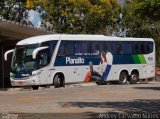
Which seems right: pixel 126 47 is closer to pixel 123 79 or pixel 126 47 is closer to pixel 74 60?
pixel 123 79

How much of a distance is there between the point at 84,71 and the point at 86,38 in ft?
7.00

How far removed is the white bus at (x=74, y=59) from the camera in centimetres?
2994

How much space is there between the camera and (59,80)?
103 feet

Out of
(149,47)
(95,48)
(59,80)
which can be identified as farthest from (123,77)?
(59,80)

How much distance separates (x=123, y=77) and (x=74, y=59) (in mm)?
4860

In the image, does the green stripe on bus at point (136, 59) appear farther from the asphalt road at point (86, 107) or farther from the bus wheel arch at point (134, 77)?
the asphalt road at point (86, 107)

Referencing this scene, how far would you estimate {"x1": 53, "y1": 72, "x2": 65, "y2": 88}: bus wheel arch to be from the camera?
101 ft

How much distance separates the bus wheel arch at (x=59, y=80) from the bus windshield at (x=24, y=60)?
66.0 inches

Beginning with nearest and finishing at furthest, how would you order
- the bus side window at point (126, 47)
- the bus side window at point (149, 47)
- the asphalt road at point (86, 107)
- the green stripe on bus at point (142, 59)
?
the asphalt road at point (86, 107) < the bus side window at point (126, 47) < the green stripe on bus at point (142, 59) < the bus side window at point (149, 47)

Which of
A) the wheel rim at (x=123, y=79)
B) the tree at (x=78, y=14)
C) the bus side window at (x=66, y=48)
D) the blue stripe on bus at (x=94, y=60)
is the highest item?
the tree at (x=78, y=14)

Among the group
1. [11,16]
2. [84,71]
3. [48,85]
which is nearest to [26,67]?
[48,85]

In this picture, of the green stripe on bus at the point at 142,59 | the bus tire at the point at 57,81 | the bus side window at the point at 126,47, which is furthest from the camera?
the green stripe on bus at the point at 142,59

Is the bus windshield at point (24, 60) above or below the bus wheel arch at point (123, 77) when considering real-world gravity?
above

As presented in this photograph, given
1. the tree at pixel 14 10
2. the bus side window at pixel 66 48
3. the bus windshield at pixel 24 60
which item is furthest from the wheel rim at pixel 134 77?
the tree at pixel 14 10
